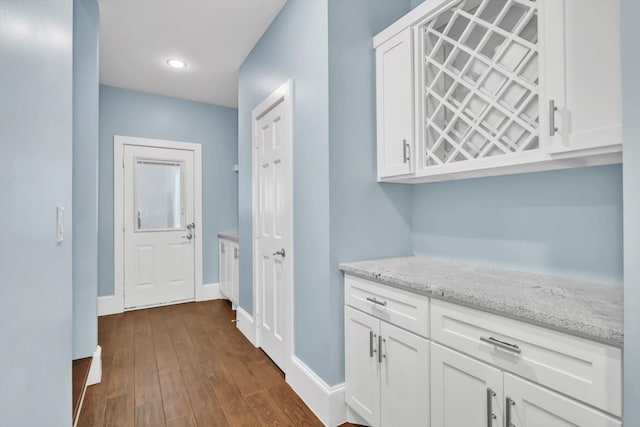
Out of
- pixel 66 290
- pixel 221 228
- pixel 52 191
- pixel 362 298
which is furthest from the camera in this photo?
pixel 221 228

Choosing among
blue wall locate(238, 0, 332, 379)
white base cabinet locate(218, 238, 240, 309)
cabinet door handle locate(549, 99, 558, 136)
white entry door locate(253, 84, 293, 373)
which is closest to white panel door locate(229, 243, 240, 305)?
white base cabinet locate(218, 238, 240, 309)

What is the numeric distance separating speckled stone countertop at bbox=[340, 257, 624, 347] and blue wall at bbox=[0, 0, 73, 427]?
1.25m

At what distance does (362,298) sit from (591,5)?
149 cm

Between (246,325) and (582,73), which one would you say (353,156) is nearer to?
(582,73)

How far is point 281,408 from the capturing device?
1.93 m

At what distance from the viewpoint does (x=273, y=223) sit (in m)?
2.49

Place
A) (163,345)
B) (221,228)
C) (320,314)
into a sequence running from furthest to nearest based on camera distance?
(221,228)
(163,345)
(320,314)

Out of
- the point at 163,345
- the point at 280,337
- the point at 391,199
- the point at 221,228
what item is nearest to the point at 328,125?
the point at 391,199

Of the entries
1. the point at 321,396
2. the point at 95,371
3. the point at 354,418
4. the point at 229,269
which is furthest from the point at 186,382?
the point at 229,269

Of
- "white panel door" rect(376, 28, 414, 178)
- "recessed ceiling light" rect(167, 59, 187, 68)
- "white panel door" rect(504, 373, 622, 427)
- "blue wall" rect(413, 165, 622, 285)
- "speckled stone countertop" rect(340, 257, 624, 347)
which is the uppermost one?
"recessed ceiling light" rect(167, 59, 187, 68)

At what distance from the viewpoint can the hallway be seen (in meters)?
1.85

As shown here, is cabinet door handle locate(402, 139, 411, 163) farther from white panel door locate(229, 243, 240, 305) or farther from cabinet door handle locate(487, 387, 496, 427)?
white panel door locate(229, 243, 240, 305)

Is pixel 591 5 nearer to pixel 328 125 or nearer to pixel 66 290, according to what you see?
pixel 328 125

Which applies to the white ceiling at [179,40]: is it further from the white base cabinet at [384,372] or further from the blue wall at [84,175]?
the white base cabinet at [384,372]
